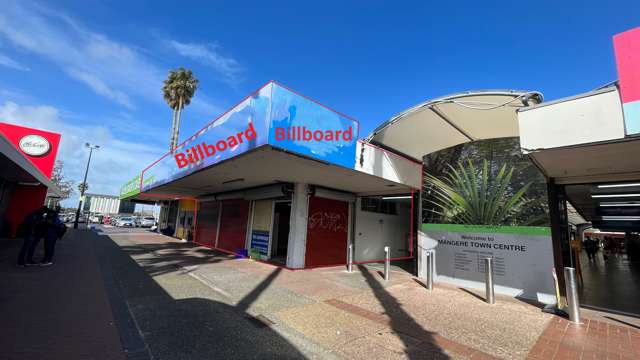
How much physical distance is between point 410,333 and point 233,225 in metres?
11.1

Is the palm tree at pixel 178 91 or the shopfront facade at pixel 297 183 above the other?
the palm tree at pixel 178 91

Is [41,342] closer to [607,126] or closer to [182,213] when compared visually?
[607,126]

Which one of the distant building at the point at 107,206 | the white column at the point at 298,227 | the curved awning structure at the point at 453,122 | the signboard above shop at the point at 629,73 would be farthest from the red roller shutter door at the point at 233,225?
the distant building at the point at 107,206

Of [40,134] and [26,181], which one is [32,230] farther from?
[40,134]

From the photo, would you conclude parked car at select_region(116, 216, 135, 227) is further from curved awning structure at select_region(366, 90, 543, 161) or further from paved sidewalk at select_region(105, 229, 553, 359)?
curved awning structure at select_region(366, 90, 543, 161)

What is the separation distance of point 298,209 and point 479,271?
553 cm

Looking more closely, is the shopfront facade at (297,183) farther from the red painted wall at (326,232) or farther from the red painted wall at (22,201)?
the red painted wall at (22,201)

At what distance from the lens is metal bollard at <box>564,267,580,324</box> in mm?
4938

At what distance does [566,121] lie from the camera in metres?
4.61

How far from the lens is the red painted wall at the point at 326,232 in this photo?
1015 centimetres

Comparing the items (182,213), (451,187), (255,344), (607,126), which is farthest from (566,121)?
(182,213)

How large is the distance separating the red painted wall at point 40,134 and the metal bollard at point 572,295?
81.1 feet

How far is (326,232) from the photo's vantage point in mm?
10719

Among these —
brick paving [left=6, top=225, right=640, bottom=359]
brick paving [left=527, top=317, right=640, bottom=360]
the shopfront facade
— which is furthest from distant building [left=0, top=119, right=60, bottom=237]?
brick paving [left=527, top=317, right=640, bottom=360]
